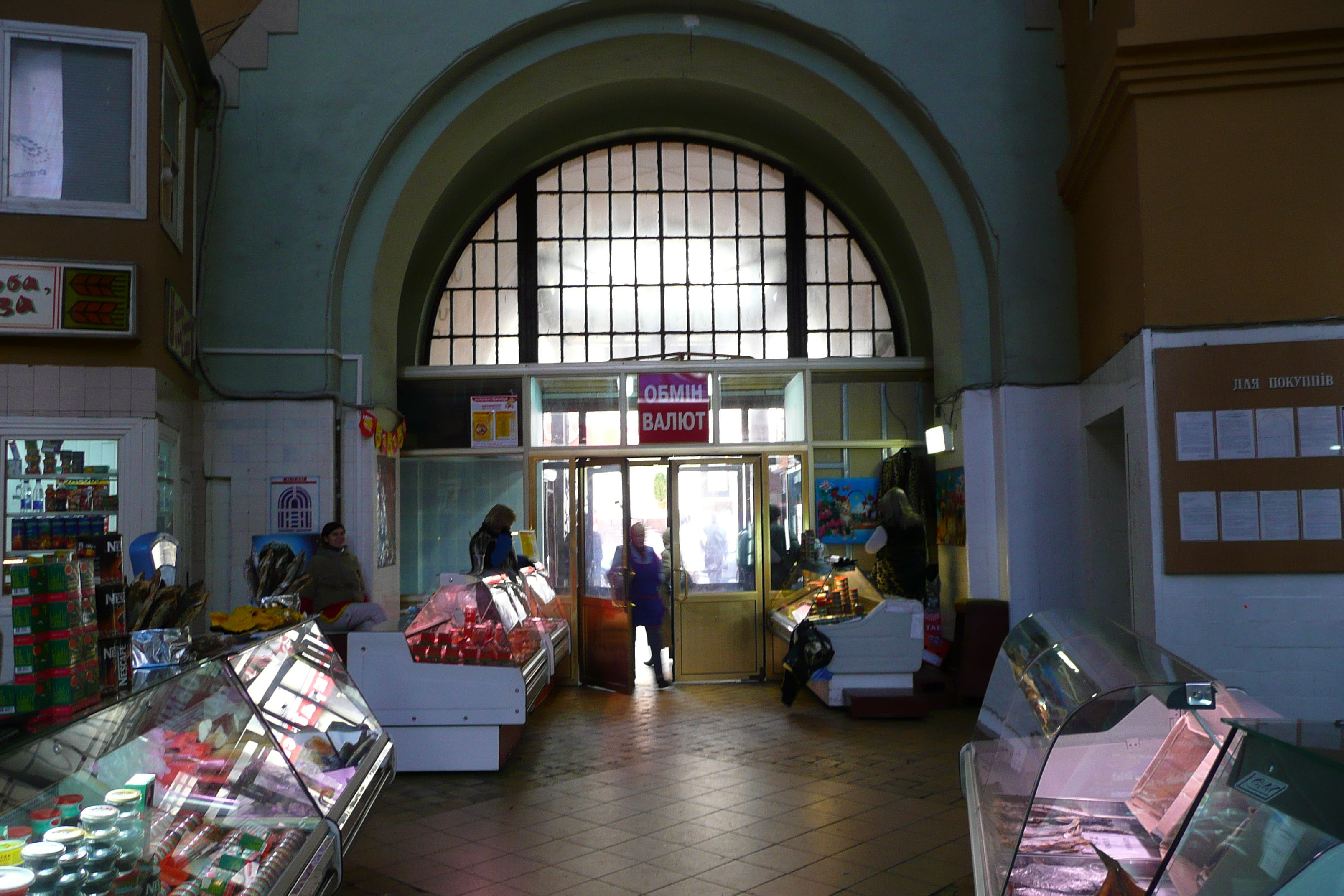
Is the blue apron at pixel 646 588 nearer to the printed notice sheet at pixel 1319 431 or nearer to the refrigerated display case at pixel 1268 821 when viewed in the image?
the printed notice sheet at pixel 1319 431

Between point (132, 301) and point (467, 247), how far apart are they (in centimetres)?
459

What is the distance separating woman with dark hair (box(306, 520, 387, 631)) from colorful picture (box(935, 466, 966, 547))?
16.7 feet

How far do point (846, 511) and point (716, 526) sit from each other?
1.36 meters

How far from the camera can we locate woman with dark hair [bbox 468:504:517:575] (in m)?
8.48

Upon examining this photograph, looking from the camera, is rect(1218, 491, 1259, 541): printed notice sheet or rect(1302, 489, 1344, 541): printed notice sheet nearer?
rect(1302, 489, 1344, 541): printed notice sheet

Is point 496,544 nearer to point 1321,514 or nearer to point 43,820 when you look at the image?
point 1321,514

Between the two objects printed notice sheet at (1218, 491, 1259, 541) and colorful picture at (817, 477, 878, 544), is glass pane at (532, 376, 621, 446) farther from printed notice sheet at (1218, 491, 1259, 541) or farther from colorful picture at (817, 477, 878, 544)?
printed notice sheet at (1218, 491, 1259, 541)

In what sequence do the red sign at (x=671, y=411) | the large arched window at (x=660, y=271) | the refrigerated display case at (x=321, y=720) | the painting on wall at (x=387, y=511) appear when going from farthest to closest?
the large arched window at (x=660, y=271)
the red sign at (x=671, y=411)
the painting on wall at (x=387, y=511)
the refrigerated display case at (x=321, y=720)

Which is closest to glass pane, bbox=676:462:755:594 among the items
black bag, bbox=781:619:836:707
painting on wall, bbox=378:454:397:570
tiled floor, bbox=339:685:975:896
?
black bag, bbox=781:619:836:707

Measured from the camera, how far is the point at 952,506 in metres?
9.72

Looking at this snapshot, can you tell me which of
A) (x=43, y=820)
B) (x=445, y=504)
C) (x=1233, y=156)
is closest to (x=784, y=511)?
(x=445, y=504)

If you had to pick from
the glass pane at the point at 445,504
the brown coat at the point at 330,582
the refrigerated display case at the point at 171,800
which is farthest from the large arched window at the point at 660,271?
the refrigerated display case at the point at 171,800

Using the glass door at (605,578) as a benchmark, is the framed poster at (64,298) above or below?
above

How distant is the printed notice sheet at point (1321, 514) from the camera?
259 inches
